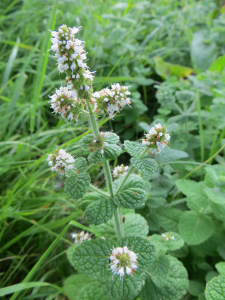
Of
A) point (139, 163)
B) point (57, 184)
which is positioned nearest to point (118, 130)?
point (57, 184)

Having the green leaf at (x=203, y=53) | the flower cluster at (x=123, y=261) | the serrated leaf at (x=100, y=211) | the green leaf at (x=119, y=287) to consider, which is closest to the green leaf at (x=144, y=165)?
the serrated leaf at (x=100, y=211)

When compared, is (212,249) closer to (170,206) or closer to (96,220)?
(170,206)

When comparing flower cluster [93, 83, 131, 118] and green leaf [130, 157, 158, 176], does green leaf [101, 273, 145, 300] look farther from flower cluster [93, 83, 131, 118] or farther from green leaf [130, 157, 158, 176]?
flower cluster [93, 83, 131, 118]

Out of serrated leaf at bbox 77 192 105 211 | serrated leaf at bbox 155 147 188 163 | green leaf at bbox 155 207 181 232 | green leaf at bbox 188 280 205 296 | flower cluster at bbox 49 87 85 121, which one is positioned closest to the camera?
flower cluster at bbox 49 87 85 121

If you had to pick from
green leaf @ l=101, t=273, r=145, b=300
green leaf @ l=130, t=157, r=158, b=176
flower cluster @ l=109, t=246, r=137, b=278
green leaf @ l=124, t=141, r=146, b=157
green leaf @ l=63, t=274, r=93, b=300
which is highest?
green leaf @ l=124, t=141, r=146, b=157

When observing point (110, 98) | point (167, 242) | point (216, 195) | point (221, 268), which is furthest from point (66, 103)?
point (221, 268)

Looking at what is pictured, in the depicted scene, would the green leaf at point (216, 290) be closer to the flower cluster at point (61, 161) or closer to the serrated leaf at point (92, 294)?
the serrated leaf at point (92, 294)

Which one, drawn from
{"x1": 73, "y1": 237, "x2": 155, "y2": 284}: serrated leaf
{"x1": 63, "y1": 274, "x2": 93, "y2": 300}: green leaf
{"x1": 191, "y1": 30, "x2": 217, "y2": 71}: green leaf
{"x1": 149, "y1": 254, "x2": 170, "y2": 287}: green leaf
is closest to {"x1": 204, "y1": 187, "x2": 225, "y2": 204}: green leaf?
{"x1": 149, "y1": 254, "x2": 170, "y2": 287}: green leaf
